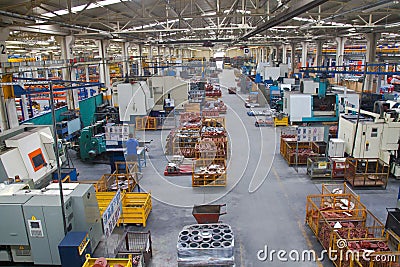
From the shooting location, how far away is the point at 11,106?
13.6 metres

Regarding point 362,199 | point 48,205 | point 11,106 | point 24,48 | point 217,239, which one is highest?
point 24,48

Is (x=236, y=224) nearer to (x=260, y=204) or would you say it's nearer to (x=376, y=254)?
(x=260, y=204)

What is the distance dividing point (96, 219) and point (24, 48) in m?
25.1

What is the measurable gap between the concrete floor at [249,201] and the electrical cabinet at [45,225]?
123cm

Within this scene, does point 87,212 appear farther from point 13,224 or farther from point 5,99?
point 5,99

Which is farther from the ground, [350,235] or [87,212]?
[87,212]

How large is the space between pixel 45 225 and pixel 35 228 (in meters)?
0.26

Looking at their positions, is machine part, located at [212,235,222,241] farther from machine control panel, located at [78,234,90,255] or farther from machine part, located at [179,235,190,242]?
machine control panel, located at [78,234,90,255]

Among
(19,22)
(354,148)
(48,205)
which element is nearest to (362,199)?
(354,148)

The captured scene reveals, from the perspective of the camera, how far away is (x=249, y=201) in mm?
A: 10938

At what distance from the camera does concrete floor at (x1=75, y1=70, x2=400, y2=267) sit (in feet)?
27.7

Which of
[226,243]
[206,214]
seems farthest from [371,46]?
[226,243]

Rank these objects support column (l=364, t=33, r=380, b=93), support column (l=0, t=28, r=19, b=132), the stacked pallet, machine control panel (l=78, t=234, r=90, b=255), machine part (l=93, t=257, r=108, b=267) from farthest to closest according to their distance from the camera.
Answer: support column (l=364, t=33, r=380, b=93) < support column (l=0, t=28, r=19, b=132) < machine control panel (l=78, t=234, r=90, b=255) < the stacked pallet < machine part (l=93, t=257, r=108, b=267)

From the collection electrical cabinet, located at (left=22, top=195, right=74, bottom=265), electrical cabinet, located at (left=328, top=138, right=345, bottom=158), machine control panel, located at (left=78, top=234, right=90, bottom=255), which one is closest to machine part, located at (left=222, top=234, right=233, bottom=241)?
machine control panel, located at (left=78, top=234, right=90, bottom=255)
